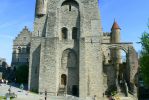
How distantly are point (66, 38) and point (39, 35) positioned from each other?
15.6 ft

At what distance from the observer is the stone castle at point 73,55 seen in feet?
179

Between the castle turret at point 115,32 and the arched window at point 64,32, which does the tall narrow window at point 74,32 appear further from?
the castle turret at point 115,32

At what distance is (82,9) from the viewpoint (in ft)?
191

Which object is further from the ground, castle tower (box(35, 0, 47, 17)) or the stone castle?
castle tower (box(35, 0, 47, 17))

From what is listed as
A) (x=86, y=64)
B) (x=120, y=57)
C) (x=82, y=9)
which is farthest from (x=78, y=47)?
(x=120, y=57)

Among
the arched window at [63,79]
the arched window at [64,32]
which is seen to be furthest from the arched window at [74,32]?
the arched window at [63,79]

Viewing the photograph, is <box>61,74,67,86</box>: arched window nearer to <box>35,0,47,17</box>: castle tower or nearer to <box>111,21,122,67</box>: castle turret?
<box>35,0,47,17</box>: castle tower

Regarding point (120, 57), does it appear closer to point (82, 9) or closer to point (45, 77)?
point (82, 9)

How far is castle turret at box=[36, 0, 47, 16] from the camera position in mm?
58772

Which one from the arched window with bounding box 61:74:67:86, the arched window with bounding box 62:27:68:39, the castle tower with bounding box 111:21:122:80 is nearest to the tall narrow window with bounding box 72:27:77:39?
the arched window with bounding box 62:27:68:39

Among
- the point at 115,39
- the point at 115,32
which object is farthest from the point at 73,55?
the point at 115,32

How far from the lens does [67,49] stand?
5684cm

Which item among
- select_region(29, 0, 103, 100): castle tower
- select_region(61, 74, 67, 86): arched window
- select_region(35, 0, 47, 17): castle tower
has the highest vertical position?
select_region(35, 0, 47, 17): castle tower

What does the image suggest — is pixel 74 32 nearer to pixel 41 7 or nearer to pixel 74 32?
pixel 74 32
